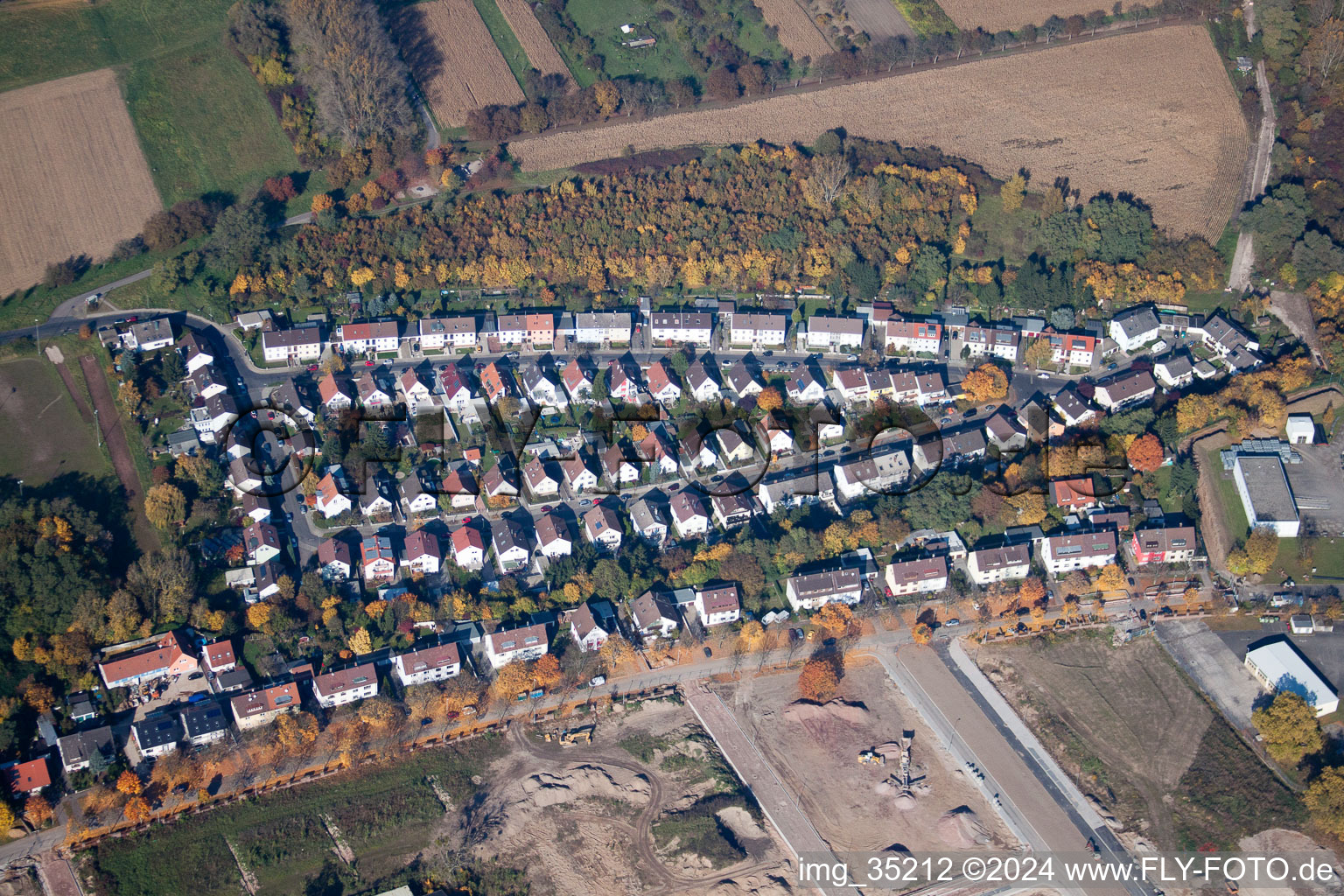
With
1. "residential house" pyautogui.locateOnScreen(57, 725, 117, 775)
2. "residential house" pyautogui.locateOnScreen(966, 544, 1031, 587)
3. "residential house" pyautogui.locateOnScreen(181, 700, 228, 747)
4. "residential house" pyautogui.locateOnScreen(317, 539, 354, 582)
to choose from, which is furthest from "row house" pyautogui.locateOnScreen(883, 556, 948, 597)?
"residential house" pyautogui.locateOnScreen(57, 725, 117, 775)

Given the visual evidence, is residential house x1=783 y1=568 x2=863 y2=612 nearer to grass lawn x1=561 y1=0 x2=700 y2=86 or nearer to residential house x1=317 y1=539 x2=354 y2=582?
residential house x1=317 y1=539 x2=354 y2=582

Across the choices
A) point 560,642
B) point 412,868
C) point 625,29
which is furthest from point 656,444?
point 625,29

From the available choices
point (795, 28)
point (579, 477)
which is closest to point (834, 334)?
point (579, 477)

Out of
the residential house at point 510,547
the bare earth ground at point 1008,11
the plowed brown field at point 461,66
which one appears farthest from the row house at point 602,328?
the bare earth ground at point 1008,11

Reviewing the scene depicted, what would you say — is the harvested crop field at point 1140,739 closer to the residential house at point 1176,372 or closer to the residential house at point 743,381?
the residential house at point 1176,372

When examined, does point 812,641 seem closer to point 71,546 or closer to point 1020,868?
point 1020,868
